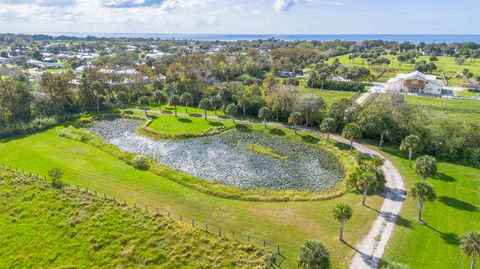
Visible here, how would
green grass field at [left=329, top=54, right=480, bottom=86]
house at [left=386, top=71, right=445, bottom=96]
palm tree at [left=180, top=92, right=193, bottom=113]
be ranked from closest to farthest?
1. palm tree at [left=180, top=92, right=193, bottom=113]
2. house at [left=386, top=71, right=445, bottom=96]
3. green grass field at [left=329, top=54, right=480, bottom=86]

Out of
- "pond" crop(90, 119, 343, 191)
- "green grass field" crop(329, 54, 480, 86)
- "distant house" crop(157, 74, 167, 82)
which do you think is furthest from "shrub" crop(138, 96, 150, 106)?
"green grass field" crop(329, 54, 480, 86)

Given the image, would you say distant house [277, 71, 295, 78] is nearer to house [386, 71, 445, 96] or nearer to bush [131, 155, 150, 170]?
house [386, 71, 445, 96]

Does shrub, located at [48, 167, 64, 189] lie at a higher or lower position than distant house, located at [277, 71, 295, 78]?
lower

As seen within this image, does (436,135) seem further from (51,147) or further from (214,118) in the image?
(51,147)

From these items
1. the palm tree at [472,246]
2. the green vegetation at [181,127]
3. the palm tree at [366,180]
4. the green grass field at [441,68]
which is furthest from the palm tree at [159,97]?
the green grass field at [441,68]

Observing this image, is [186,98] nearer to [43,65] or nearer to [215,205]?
[215,205]

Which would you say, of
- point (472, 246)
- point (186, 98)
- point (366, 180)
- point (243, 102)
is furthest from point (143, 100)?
point (472, 246)

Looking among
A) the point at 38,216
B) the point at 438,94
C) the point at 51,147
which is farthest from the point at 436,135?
the point at 51,147
